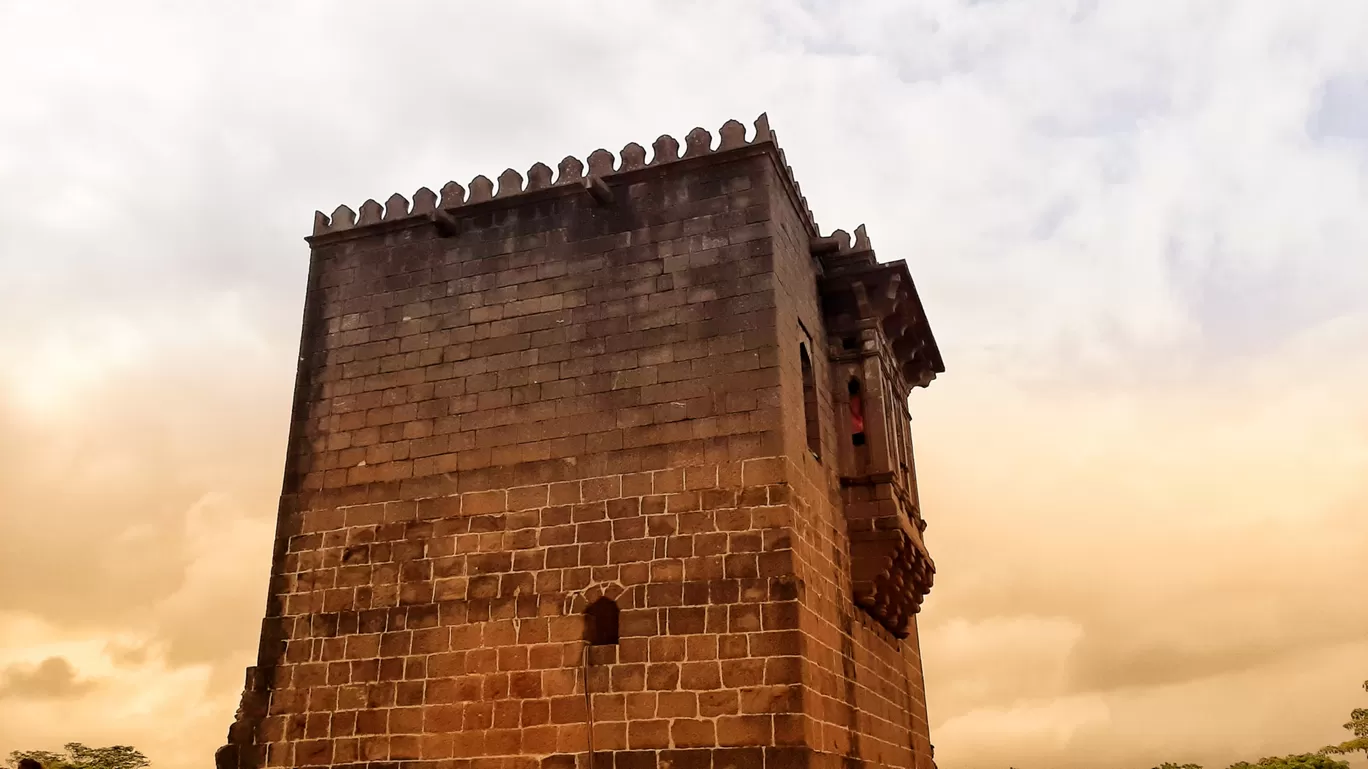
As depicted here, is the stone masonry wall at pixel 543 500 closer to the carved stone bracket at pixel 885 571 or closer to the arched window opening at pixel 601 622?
the arched window opening at pixel 601 622

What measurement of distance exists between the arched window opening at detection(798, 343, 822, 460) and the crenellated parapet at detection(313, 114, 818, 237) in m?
2.02

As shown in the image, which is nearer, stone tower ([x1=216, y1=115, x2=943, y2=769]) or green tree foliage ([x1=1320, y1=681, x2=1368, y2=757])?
stone tower ([x1=216, y1=115, x2=943, y2=769])

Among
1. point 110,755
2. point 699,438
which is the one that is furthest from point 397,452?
point 110,755

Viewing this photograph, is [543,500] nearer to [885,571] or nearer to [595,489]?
[595,489]

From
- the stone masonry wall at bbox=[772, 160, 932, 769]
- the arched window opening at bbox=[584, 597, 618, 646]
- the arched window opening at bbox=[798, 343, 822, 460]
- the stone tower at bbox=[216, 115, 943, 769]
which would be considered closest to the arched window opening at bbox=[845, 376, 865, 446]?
the stone tower at bbox=[216, 115, 943, 769]

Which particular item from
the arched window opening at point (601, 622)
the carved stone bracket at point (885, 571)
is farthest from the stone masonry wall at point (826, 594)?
the arched window opening at point (601, 622)

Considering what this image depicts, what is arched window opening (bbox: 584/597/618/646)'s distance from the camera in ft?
31.8

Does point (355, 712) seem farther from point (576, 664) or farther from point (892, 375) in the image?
point (892, 375)

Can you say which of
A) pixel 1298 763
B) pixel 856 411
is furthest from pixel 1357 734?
pixel 856 411

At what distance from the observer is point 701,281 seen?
424 inches

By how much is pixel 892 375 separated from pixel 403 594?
266 inches

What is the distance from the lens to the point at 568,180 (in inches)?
468

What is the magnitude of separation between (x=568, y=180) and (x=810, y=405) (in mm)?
3760

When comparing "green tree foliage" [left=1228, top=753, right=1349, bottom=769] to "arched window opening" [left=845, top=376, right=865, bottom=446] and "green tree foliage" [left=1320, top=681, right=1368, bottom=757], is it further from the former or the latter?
"arched window opening" [left=845, top=376, right=865, bottom=446]
